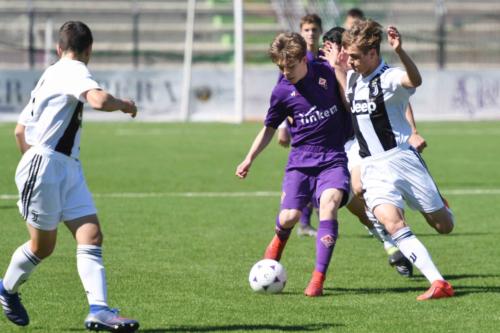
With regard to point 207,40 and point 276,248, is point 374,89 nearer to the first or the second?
point 276,248

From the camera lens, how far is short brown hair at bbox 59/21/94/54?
20.9 ft

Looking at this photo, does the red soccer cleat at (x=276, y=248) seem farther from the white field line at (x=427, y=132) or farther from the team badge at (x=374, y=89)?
the white field line at (x=427, y=132)

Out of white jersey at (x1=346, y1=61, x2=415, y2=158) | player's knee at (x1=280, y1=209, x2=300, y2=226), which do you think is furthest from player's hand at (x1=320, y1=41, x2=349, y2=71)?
player's knee at (x1=280, y1=209, x2=300, y2=226)

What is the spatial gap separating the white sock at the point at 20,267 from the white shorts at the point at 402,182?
255cm

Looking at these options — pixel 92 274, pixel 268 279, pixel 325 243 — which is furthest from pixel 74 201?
pixel 325 243

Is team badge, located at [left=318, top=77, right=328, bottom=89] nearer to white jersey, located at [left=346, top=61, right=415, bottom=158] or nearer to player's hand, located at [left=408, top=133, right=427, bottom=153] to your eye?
white jersey, located at [left=346, top=61, right=415, bottom=158]

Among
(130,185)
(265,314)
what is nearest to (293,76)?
(265,314)

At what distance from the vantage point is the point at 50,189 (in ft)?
20.9

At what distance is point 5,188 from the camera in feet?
49.2

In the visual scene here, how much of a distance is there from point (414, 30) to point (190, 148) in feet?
48.5

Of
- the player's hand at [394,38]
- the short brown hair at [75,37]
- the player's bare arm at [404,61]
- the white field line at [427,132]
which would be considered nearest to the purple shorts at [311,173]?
the player's bare arm at [404,61]

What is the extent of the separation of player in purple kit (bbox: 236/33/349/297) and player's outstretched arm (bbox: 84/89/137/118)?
7.39ft

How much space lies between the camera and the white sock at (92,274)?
6309 mm

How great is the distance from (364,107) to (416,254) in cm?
112
